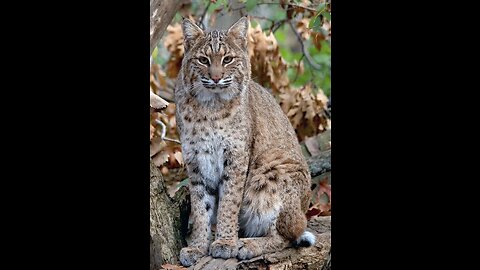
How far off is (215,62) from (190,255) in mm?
1445

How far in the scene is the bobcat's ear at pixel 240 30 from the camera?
5.34 meters

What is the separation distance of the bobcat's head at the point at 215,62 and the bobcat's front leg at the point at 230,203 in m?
0.51

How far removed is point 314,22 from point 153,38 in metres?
1.46

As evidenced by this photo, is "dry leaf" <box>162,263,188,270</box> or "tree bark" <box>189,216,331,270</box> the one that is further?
"tree bark" <box>189,216,331,270</box>

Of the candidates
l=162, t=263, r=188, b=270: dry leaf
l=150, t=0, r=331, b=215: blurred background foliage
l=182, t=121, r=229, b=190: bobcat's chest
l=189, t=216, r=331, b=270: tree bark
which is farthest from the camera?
l=150, t=0, r=331, b=215: blurred background foliage

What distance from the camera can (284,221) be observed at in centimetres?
552

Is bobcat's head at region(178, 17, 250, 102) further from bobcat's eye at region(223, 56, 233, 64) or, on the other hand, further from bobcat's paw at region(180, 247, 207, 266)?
bobcat's paw at region(180, 247, 207, 266)

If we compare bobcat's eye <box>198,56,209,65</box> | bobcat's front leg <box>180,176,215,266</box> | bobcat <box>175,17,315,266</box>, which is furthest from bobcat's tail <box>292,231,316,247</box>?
bobcat's eye <box>198,56,209,65</box>

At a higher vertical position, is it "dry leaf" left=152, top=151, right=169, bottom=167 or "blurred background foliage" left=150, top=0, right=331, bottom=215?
"blurred background foliage" left=150, top=0, right=331, bottom=215

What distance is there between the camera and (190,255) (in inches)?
213

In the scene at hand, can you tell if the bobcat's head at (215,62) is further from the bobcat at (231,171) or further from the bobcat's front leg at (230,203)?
the bobcat's front leg at (230,203)

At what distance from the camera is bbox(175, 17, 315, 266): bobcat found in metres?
5.38
